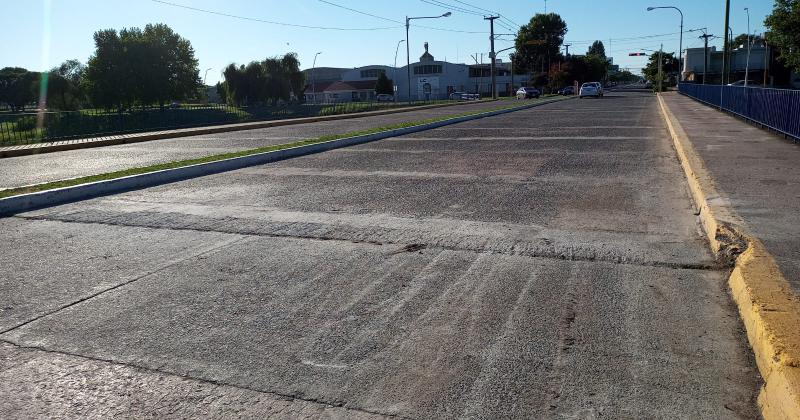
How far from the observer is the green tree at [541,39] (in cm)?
12719

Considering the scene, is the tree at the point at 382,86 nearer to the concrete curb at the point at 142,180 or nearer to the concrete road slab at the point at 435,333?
the concrete curb at the point at 142,180

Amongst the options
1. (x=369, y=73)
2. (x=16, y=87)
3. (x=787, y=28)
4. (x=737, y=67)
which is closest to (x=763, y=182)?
(x=787, y=28)

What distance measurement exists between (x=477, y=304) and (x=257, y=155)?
9517 millimetres

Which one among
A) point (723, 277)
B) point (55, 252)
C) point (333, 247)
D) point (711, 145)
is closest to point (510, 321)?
point (723, 277)

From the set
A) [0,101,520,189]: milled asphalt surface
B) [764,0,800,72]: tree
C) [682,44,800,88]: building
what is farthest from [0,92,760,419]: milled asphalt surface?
[682,44,800,88]: building

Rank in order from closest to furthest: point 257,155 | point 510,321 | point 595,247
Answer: point 510,321, point 595,247, point 257,155

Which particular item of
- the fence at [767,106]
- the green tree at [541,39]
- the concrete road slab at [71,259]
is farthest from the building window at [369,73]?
the concrete road slab at [71,259]

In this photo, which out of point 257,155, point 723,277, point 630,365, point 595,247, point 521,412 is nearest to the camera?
point 521,412

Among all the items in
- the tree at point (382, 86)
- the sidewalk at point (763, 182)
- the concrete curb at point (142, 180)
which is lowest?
the sidewalk at point (763, 182)

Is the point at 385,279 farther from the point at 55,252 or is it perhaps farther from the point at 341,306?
the point at 55,252

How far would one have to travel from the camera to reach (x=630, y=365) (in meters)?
3.44

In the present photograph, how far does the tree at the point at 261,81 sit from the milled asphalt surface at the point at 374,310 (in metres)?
67.8

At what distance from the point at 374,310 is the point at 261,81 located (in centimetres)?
7294

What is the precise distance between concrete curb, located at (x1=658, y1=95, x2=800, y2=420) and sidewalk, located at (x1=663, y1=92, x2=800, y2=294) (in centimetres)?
15
